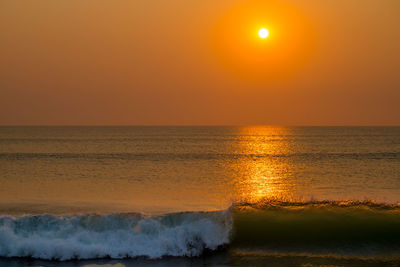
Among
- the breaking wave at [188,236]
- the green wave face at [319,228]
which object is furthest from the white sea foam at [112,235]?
the green wave face at [319,228]

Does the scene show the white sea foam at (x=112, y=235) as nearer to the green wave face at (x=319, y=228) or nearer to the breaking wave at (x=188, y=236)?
the breaking wave at (x=188, y=236)

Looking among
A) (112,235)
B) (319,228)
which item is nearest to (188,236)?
(112,235)

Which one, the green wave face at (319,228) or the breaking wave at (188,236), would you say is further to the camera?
the green wave face at (319,228)

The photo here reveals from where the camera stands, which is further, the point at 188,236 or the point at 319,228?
the point at 319,228

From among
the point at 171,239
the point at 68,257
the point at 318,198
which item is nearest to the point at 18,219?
the point at 68,257

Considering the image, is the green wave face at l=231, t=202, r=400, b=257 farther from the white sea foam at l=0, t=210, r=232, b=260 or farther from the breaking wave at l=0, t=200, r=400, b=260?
the white sea foam at l=0, t=210, r=232, b=260

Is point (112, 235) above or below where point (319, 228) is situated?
below

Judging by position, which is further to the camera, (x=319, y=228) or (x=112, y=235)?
(x=319, y=228)

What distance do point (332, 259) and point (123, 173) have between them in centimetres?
2209

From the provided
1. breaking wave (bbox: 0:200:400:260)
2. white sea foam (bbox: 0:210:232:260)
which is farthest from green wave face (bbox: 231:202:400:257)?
white sea foam (bbox: 0:210:232:260)

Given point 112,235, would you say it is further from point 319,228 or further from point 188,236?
point 319,228

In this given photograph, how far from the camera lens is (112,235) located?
36.4 feet

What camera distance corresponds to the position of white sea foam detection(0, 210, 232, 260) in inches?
418

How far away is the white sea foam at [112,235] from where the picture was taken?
1062cm
